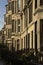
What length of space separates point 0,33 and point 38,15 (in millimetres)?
65206

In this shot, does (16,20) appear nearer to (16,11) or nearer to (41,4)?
(16,11)

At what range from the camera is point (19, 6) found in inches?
2060

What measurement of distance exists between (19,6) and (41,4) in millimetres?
25562

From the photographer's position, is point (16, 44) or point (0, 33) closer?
point (16, 44)

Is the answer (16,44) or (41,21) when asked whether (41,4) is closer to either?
(41,21)

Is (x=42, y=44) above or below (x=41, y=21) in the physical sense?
below

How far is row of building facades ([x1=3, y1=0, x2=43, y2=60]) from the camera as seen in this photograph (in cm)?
2703

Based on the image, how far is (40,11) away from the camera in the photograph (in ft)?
88.6

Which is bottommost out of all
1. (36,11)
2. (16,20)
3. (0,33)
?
(0,33)

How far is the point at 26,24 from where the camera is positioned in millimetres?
41062

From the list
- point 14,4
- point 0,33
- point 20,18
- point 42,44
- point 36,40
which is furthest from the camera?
point 0,33

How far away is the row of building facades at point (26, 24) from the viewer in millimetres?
27027

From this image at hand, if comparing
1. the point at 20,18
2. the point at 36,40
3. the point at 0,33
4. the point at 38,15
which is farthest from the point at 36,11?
the point at 0,33

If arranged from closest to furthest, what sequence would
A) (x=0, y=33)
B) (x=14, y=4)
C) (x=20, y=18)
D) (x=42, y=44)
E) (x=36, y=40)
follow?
(x=42, y=44) → (x=36, y=40) → (x=20, y=18) → (x=14, y=4) → (x=0, y=33)
